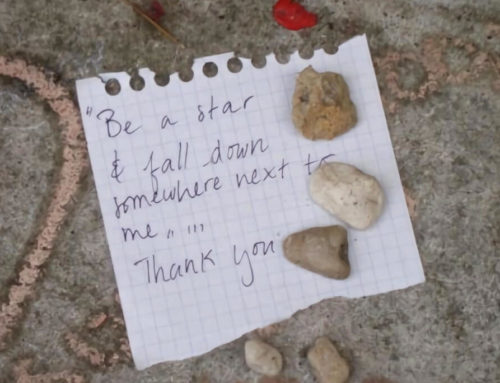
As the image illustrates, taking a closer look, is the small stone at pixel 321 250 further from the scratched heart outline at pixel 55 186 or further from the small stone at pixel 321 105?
the scratched heart outline at pixel 55 186

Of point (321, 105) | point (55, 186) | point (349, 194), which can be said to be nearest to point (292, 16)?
point (321, 105)

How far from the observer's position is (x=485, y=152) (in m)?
0.85

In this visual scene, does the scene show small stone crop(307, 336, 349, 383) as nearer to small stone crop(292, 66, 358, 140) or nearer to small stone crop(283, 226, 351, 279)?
small stone crop(283, 226, 351, 279)

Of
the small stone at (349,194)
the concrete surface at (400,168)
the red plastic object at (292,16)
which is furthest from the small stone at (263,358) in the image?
the red plastic object at (292,16)

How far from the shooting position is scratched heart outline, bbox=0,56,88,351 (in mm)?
840

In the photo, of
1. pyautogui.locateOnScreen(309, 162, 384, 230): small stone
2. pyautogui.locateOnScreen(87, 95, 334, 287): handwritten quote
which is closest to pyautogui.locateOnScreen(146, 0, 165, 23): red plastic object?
pyautogui.locateOnScreen(87, 95, 334, 287): handwritten quote

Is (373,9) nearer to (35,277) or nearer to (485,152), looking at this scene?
(485,152)

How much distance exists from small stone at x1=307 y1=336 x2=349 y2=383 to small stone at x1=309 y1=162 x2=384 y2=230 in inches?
5.8

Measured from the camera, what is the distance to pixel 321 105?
812mm

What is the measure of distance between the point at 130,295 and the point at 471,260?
411mm

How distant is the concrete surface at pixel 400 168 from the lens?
2.76 ft

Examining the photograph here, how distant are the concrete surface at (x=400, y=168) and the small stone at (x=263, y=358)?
1 cm

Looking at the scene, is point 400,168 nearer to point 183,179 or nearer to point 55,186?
point 183,179

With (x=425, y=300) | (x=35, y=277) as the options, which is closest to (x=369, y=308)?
(x=425, y=300)
